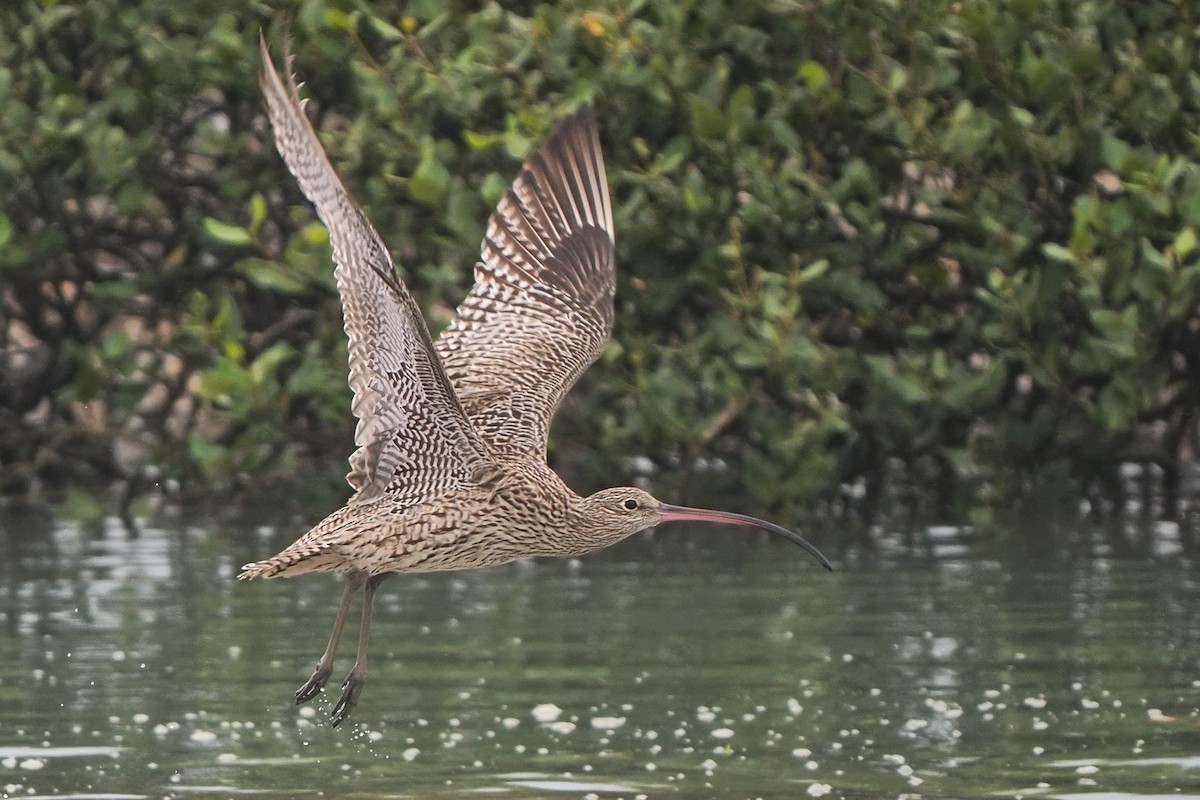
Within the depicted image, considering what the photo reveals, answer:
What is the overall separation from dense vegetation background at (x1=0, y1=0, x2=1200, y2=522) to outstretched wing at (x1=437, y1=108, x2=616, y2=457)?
172cm

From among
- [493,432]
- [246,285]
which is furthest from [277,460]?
[493,432]

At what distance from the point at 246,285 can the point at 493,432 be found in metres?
5.39

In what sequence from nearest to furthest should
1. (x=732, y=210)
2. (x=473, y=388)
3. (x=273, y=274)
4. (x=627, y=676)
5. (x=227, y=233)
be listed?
(x=473, y=388)
(x=627, y=676)
(x=227, y=233)
(x=273, y=274)
(x=732, y=210)

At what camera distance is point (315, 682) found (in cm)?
961

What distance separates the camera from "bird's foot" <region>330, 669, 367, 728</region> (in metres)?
9.56

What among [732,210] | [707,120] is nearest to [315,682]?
[707,120]

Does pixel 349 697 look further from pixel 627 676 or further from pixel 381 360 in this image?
pixel 627 676

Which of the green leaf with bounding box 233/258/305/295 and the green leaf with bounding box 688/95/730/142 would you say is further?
the green leaf with bounding box 233/258/305/295

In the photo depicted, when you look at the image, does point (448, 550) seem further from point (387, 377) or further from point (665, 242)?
point (665, 242)

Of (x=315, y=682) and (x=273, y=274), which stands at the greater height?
(x=273, y=274)

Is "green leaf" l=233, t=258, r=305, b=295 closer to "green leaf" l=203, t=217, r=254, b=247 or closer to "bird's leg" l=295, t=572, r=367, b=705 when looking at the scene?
"green leaf" l=203, t=217, r=254, b=247

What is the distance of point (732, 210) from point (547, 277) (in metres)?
2.87

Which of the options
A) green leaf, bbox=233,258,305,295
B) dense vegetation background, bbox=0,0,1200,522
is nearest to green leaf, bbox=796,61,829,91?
dense vegetation background, bbox=0,0,1200,522

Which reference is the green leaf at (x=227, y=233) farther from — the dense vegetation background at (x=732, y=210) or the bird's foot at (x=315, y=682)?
the bird's foot at (x=315, y=682)
